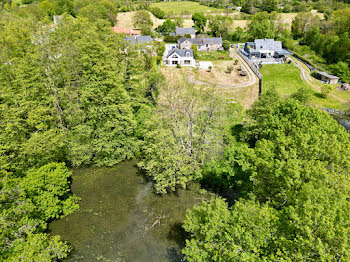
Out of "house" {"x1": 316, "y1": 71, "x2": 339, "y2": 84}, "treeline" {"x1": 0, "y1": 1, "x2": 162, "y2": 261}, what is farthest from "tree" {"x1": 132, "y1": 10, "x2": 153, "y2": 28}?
"house" {"x1": 316, "y1": 71, "x2": 339, "y2": 84}

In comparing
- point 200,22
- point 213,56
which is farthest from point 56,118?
point 200,22

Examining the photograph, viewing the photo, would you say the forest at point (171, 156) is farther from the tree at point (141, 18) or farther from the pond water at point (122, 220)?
the tree at point (141, 18)

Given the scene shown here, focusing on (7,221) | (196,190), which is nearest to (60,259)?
(7,221)

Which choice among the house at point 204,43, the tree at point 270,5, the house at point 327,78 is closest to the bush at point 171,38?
the house at point 204,43

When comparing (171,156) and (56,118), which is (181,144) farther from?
(56,118)

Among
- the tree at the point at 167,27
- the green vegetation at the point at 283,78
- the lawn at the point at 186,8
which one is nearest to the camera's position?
the green vegetation at the point at 283,78

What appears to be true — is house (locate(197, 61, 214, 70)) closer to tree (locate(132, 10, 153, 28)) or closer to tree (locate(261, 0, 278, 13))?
tree (locate(132, 10, 153, 28))
